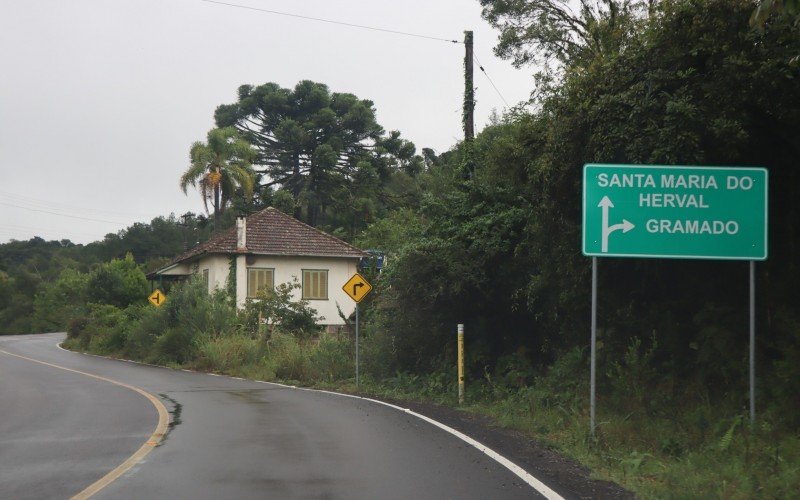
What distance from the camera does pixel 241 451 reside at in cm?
1035

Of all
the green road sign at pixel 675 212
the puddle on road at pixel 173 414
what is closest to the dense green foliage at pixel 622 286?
the green road sign at pixel 675 212

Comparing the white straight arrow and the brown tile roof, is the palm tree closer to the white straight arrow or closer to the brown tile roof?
the brown tile roof

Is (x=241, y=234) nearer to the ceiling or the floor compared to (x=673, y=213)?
nearer to the ceiling

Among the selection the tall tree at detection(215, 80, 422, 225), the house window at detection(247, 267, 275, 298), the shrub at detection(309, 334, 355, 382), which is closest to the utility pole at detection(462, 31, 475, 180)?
the shrub at detection(309, 334, 355, 382)

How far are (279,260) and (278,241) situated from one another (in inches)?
39.0

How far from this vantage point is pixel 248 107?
187 feet

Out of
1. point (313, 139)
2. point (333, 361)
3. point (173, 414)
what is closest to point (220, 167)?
point (313, 139)

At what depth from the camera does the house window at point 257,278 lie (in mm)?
41031

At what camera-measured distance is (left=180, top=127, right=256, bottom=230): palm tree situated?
2050 inches

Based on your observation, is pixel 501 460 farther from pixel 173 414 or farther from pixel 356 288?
pixel 356 288

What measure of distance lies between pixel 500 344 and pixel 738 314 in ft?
24.7

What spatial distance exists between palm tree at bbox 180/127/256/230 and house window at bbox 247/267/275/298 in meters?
12.6

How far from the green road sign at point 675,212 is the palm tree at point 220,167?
142 ft

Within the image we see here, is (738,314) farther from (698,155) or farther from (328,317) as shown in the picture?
(328,317)
